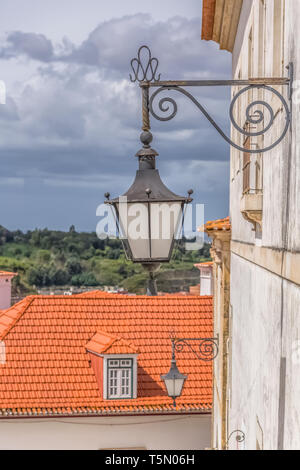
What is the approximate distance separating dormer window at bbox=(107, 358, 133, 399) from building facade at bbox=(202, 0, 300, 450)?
918cm

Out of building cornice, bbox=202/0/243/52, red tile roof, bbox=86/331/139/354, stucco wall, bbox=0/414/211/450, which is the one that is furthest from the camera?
red tile roof, bbox=86/331/139/354

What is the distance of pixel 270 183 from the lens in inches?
225

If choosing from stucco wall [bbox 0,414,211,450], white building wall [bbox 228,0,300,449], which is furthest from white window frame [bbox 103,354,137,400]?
white building wall [bbox 228,0,300,449]

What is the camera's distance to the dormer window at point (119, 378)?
1845 cm

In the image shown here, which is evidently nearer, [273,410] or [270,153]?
[273,410]

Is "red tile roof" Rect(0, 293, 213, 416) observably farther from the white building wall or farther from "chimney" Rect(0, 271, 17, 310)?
the white building wall

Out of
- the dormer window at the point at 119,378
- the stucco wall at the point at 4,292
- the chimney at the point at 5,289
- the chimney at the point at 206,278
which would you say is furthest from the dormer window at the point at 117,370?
the stucco wall at the point at 4,292

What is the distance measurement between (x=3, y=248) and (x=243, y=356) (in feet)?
224

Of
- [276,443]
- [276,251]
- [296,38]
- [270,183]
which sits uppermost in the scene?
[296,38]

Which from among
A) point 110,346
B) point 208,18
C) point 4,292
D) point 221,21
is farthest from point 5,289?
point 221,21

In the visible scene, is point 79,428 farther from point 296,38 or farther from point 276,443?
point 296,38

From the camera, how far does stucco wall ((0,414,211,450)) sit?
706 inches

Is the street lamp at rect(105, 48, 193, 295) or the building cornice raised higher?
the building cornice
